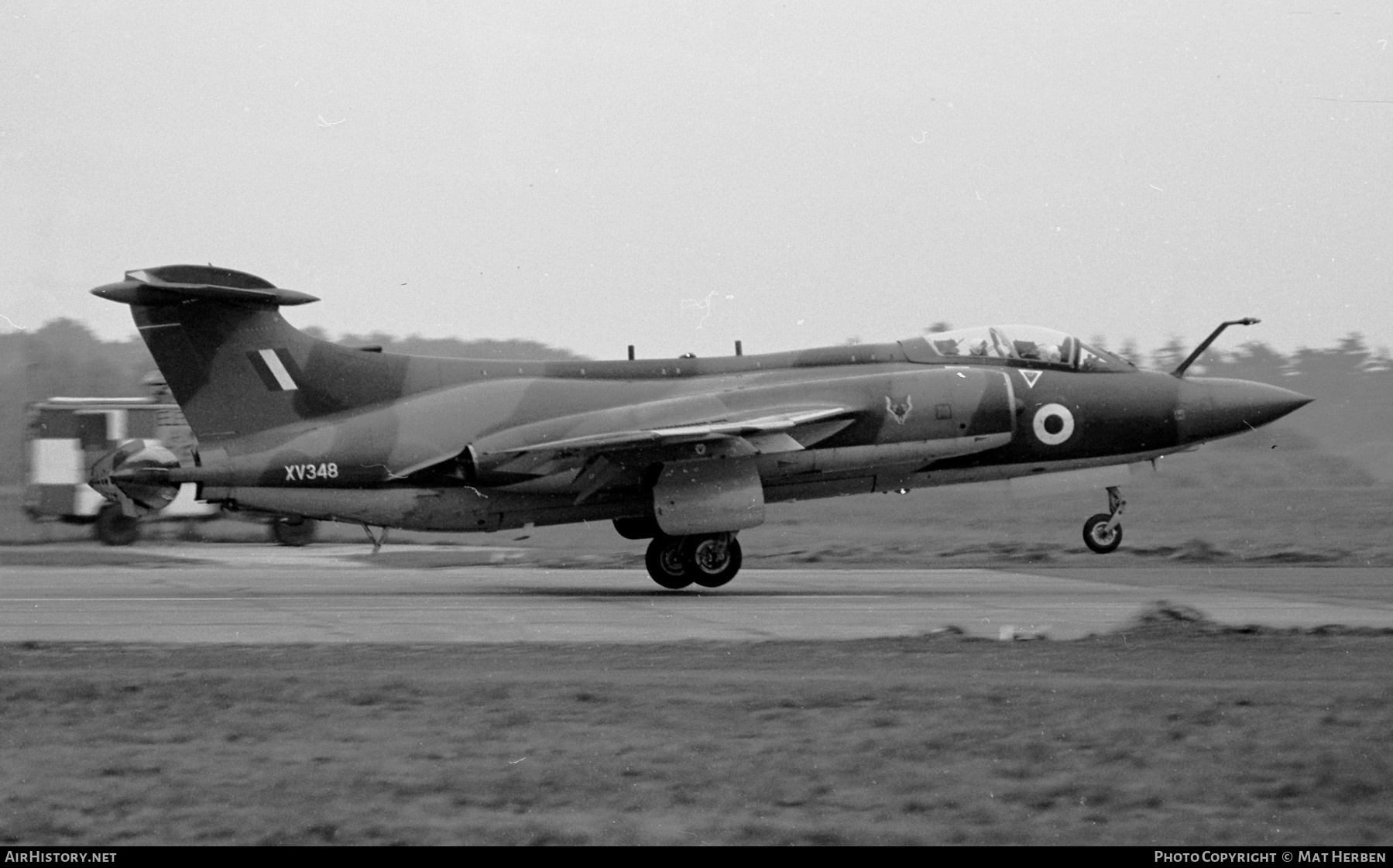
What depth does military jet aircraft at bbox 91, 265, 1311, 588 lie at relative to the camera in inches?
674

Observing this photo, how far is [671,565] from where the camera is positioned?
17.6 meters

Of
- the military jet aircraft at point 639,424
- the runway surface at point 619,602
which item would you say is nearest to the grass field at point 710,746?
the runway surface at point 619,602

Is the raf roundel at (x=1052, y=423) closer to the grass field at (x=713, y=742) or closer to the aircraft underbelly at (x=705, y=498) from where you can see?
the aircraft underbelly at (x=705, y=498)

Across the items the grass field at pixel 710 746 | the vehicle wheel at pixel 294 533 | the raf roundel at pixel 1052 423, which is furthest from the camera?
the vehicle wheel at pixel 294 533

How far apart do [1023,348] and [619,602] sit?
6433 mm

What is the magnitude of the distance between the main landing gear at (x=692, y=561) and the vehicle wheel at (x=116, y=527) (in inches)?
665

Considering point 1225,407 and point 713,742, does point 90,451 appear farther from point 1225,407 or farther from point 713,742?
point 713,742

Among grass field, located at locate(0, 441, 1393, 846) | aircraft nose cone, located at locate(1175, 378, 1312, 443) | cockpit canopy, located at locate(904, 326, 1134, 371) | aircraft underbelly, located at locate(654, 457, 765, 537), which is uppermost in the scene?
cockpit canopy, located at locate(904, 326, 1134, 371)

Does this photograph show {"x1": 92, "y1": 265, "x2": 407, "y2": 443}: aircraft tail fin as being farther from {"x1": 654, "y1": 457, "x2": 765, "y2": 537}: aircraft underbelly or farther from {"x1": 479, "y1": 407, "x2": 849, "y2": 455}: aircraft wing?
{"x1": 654, "y1": 457, "x2": 765, "y2": 537}: aircraft underbelly

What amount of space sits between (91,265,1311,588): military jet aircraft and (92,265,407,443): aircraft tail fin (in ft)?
0.08

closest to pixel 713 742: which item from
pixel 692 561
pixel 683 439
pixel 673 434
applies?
pixel 673 434

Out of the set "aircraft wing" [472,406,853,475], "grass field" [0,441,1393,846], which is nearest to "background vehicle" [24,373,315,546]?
"aircraft wing" [472,406,853,475]

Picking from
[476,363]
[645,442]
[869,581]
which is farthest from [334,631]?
[869,581]

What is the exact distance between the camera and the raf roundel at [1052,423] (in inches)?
715
